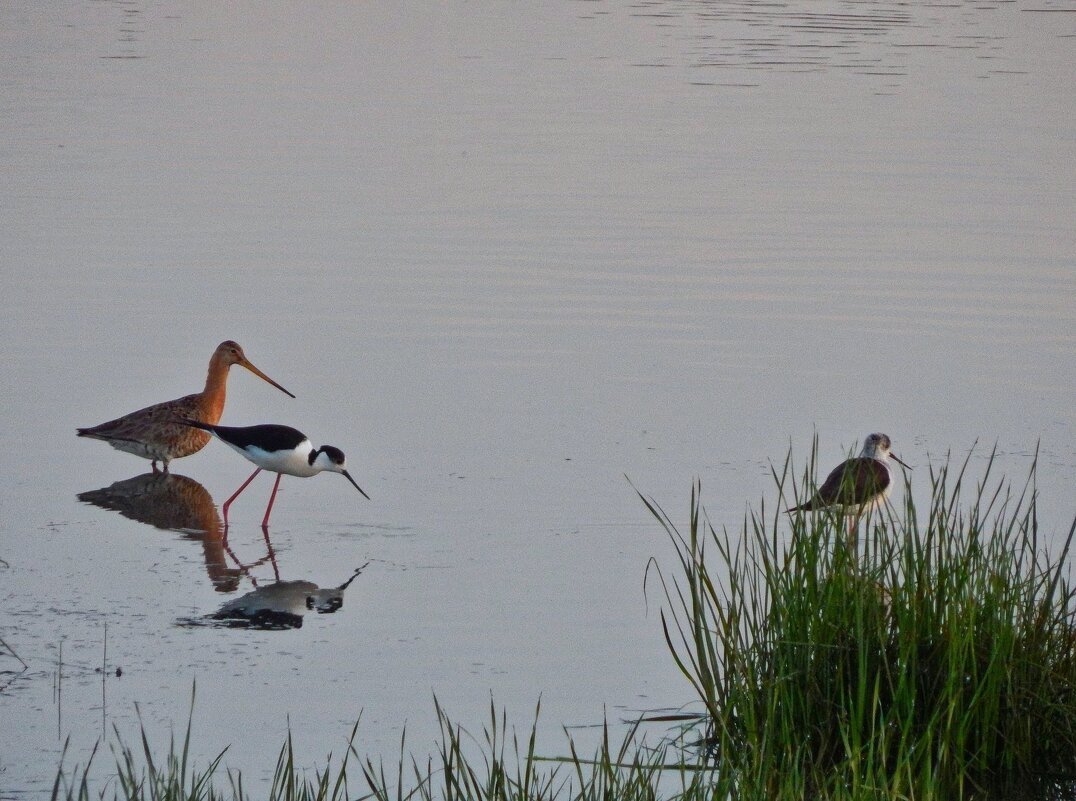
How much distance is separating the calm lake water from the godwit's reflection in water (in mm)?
110

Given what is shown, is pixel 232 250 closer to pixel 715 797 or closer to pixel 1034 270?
pixel 1034 270

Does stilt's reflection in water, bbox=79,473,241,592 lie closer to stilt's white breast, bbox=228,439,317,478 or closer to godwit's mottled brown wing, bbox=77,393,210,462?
godwit's mottled brown wing, bbox=77,393,210,462

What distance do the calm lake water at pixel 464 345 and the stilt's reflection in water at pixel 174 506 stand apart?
34mm

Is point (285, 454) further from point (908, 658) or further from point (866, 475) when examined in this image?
point (908, 658)

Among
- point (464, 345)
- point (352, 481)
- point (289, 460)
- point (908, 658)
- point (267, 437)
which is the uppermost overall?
point (464, 345)

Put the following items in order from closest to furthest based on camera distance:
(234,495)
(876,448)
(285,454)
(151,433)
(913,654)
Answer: (913,654) < (876,448) < (285,454) < (234,495) < (151,433)

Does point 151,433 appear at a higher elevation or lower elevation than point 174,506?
higher

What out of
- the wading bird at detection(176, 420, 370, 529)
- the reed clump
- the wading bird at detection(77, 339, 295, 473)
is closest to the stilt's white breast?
the wading bird at detection(176, 420, 370, 529)

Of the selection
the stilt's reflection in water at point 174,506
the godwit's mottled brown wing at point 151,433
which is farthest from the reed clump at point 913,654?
the godwit's mottled brown wing at point 151,433

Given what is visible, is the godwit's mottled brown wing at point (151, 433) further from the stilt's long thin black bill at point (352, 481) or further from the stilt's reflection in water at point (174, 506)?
the stilt's long thin black bill at point (352, 481)

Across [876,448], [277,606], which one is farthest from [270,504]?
[876,448]

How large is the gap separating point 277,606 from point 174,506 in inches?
77.2

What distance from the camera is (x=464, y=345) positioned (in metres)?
12.0

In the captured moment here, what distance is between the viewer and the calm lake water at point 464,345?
22.3 feet
